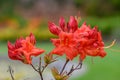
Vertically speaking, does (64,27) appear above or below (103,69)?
above

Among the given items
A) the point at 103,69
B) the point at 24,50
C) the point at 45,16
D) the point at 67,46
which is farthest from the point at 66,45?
the point at 45,16

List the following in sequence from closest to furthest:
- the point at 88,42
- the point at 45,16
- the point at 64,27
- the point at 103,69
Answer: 1. the point at 88,42
2. the point at 64,27
3. the point at 103,69
4. the point at 45,16

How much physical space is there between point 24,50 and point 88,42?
26 cm

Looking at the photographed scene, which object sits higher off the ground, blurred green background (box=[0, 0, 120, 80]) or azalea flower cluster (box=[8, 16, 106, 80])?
azalea flower cluster (box=[8, 16, 106, 80])

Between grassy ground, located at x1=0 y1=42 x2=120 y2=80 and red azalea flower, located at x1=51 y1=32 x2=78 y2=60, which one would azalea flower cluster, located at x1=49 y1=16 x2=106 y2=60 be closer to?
red azalea flower, located at x1=51 y1=32 x2=78 y2=60

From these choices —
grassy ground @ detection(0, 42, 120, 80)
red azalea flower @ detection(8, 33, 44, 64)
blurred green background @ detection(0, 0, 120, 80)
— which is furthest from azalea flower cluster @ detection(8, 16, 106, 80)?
blurred green background @ detection(0, 0, 120, 80)

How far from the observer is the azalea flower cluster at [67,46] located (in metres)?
2.25

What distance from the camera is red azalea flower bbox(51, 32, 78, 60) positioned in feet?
7.31

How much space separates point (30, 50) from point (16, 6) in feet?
52.8

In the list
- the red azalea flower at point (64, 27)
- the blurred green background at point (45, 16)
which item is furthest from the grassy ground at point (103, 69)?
the red azalea flower at point (64, 27)

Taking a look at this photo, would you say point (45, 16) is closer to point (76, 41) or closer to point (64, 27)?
point (64, 27)

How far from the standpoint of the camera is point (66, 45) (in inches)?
90.6

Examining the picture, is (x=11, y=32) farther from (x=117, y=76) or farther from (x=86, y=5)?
(x=117, y=76)

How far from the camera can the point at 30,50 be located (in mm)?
2330
